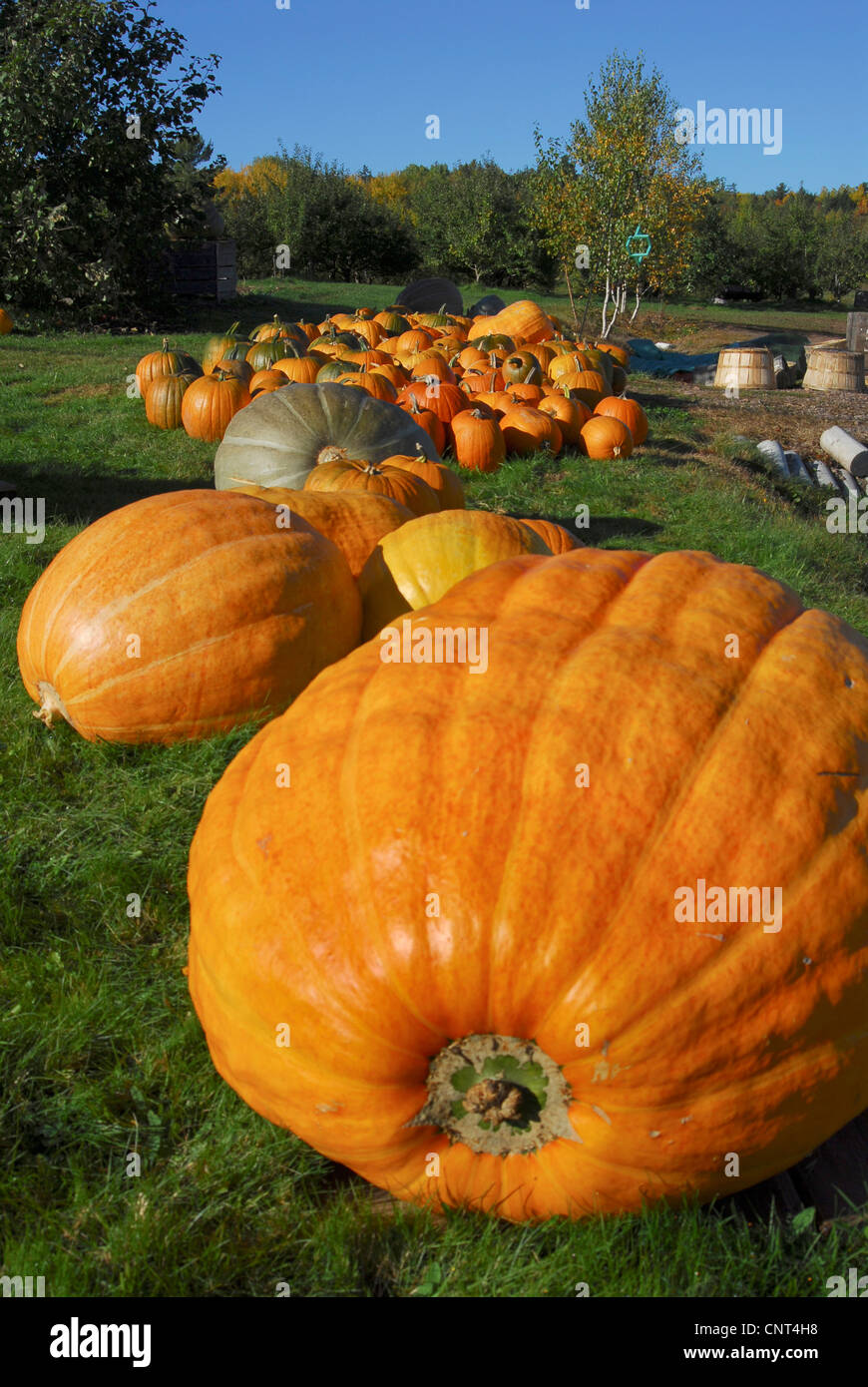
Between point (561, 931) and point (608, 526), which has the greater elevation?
point (608, 526)

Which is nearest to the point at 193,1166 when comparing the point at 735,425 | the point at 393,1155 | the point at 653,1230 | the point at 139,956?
the point at 393,1155

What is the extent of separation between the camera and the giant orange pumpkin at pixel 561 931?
1.45 meters

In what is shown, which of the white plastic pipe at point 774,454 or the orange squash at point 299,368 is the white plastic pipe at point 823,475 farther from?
the orange squash at point 299,368

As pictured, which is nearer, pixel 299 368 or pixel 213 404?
pixel 213 404

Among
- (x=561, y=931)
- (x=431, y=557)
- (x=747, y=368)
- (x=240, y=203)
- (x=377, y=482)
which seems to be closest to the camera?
(x=561, y=931)

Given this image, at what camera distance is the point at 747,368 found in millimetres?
17438

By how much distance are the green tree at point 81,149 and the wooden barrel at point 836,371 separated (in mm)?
12451

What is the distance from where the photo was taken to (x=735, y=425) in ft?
42.1

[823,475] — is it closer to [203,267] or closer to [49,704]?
[49,704]

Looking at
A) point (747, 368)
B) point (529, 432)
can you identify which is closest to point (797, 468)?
point (529, 432)

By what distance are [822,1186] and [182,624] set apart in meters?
2.10

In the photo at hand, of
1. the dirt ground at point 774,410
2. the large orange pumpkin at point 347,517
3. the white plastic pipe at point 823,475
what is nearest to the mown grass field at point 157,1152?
the large orange pumpkin at point 347,517

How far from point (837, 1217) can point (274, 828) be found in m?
1.22

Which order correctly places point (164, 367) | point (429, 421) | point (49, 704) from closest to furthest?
1. point (49, 704)
2. point (429, 421)
3. point (164, 367)
